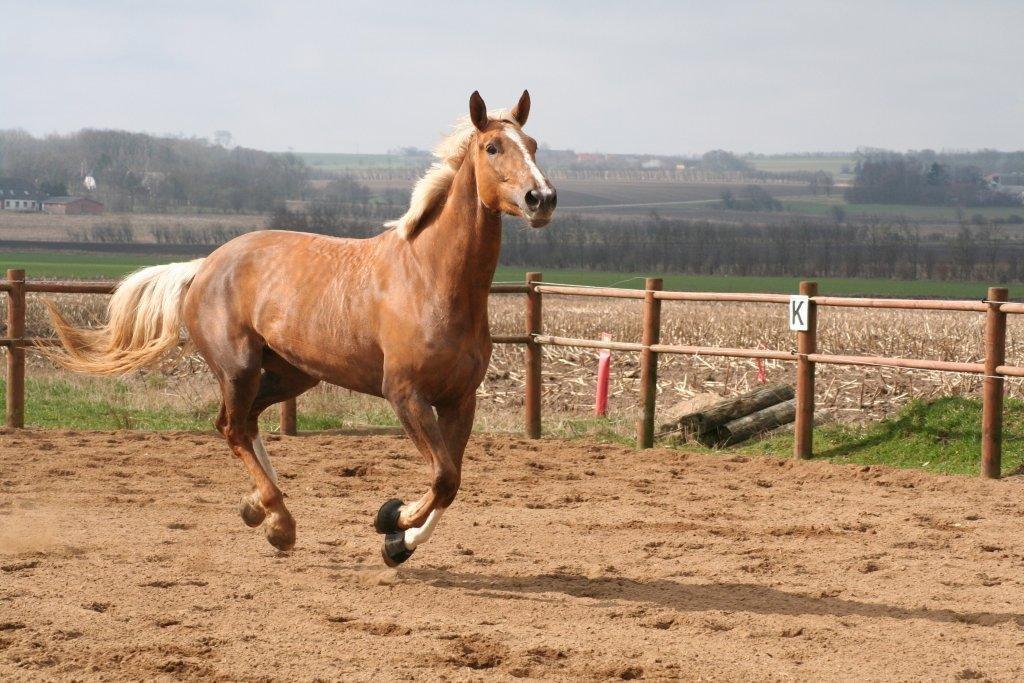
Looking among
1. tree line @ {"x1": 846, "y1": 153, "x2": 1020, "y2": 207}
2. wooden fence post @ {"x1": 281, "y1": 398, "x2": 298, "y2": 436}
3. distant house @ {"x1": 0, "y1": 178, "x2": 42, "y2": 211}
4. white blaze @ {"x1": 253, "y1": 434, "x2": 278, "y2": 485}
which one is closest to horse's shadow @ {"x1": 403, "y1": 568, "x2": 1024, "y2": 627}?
white blaze @ {"x1": 253, "y1": 434, "x2": 278, "y2": 485}

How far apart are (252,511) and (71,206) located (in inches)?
2748

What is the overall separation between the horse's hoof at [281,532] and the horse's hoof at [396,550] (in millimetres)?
555

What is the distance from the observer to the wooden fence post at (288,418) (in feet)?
31.4

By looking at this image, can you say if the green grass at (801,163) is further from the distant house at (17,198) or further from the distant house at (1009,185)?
the distant house at (17,198)

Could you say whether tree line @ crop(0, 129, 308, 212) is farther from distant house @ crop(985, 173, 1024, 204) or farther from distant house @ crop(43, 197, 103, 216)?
distant house @ crop(985, 173, 1024, 204)

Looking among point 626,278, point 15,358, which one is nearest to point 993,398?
point 15,358

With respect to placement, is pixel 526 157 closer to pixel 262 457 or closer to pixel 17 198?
pixel 262 457

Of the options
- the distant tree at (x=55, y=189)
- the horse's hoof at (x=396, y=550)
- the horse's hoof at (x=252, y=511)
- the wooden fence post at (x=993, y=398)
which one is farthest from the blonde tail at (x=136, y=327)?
the distant tree at (x=55, y=189)

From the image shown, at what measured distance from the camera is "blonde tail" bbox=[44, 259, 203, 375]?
653 centimetres

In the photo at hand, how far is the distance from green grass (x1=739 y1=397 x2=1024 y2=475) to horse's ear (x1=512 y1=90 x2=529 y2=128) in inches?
186

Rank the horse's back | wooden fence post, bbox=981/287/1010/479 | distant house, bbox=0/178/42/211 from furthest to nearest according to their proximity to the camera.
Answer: distant house, bbox=0/178/42/211, wooden fence post, bbox=981/287/1010/479, the horse's back

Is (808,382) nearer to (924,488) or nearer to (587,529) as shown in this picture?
(924,488)

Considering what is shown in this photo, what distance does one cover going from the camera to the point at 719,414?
31.8ft

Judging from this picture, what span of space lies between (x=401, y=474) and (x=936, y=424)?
4.20 meters
